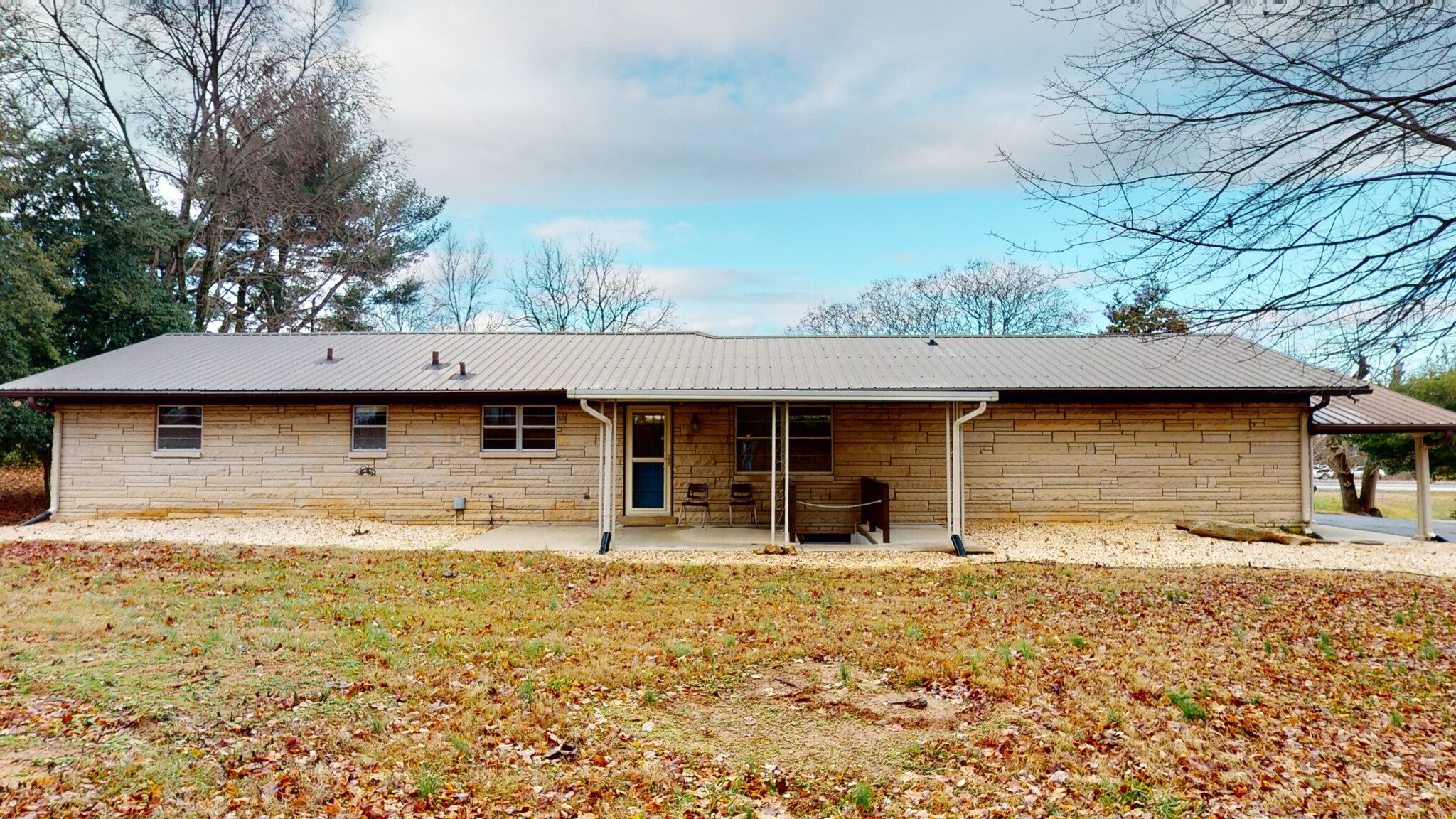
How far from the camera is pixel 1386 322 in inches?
153

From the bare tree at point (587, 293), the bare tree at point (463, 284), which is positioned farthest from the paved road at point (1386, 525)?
the bare tree at point (463, 284)

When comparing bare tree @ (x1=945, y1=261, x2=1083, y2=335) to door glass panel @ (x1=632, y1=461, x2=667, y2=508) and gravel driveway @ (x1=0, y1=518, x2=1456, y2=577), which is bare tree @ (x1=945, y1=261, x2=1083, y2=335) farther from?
door glass panel @ (x1=632, y1=461, x2=667, y2=508)

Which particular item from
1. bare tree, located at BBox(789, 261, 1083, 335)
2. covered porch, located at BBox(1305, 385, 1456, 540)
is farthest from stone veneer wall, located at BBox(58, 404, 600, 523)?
bare tree, located at BBox(789, 261, 1083, 335)

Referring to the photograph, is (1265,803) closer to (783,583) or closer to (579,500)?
(783,583)

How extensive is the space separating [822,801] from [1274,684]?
3.49 m

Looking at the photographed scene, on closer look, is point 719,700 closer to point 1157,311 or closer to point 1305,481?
point 1157,311

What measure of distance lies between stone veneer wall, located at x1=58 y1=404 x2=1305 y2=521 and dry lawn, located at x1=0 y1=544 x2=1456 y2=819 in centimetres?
457

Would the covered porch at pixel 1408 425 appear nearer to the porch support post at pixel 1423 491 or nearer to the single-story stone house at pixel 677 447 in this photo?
the porch support post at pixel 1423 491

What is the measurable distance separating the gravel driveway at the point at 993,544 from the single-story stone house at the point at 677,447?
0.53m

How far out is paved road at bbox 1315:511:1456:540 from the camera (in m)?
12.8

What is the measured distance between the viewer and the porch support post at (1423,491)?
1191 centimetres

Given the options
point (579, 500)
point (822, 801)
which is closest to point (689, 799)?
point (822, 801)

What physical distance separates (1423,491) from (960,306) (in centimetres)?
1898

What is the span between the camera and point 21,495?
17.5m
